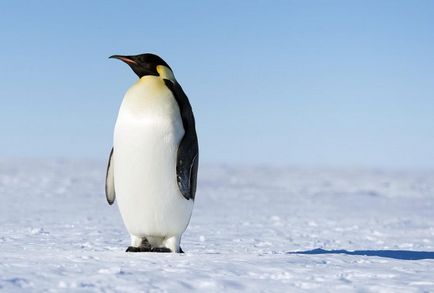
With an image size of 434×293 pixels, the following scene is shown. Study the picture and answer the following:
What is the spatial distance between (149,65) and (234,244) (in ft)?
8.34

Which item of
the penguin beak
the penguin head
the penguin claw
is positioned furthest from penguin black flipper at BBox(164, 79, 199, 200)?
the penguin claw

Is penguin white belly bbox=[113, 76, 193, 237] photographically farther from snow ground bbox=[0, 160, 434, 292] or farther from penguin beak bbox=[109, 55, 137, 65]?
snow ground bbox=[0, 160, 434, 292]

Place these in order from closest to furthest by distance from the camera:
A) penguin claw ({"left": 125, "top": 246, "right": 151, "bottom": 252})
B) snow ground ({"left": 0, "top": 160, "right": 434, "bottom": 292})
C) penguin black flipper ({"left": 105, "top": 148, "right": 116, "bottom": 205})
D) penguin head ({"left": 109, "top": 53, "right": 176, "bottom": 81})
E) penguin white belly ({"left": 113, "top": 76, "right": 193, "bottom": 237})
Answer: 1. snow ground ({"left": 0, "top": 160, "right": 434, "bottom": 292})
2. penguin white belly ({"left": 113, "top": 76, "right": 193, "bottom": 237})
3. penguin claw ({"left": 125, "top": 246, "right": 151, "bottom": 252})
4. penguin head ({"left": 109, "top": 53, "right": 176, "bottom": 81})
5. penguin black flipper ({"left": 105, "top": 148, "right": 116, "bottom": 205})

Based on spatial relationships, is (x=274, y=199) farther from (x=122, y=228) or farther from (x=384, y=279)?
(x=384, y=279)

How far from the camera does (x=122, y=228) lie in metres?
8.64

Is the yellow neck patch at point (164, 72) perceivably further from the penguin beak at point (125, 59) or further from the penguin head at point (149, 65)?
the penguin beak at point (125, 59)

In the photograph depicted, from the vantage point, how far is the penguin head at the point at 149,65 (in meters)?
4.91

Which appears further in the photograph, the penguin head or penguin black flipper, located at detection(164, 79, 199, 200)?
the penguin head

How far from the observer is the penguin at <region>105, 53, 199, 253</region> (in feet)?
15.1

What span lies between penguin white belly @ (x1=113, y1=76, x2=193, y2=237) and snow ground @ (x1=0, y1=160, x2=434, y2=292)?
36 cm

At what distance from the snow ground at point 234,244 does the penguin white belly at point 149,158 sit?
357 mm

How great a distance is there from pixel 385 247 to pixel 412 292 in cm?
376

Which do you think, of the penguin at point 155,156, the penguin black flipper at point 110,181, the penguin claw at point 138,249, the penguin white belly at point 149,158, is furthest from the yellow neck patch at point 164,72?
the penguin claw at point 138,249

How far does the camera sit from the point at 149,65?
4.91m
